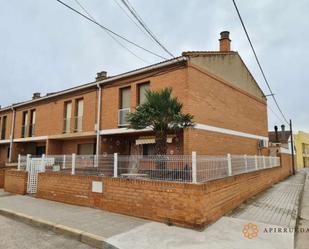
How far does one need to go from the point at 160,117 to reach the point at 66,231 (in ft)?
14.5

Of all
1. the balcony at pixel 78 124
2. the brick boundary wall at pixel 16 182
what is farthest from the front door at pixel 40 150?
the brick boundary wall at pixel 16 182

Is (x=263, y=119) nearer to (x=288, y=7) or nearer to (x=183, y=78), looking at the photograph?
(x=183, y=78)

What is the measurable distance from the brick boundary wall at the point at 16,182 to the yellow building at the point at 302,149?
45.8m

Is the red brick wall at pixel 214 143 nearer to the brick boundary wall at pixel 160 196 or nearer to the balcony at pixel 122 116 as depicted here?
the brick boundary wall at pixel 160 196

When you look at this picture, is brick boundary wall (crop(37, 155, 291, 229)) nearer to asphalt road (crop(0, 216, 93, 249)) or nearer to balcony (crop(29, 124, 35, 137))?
asphalt road (crop(0, 216, 93, 249))

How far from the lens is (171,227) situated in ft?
20.1

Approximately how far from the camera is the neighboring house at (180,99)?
11594 mm

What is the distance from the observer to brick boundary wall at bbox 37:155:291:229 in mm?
6062

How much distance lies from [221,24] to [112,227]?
25.4 ft

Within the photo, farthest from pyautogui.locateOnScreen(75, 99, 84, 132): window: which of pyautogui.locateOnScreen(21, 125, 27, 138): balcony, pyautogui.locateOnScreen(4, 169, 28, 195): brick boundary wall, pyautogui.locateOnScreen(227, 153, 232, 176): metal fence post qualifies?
pyautogui.locateOnScreen(227, 153, 232, 176): metal fence post

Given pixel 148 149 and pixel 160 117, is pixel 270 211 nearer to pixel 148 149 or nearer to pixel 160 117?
pixel 160 117

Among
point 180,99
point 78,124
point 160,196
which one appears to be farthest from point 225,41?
point 160,196

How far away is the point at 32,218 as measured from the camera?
713 centimetres

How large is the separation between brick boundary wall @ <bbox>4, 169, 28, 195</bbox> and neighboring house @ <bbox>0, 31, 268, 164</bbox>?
422 cm
